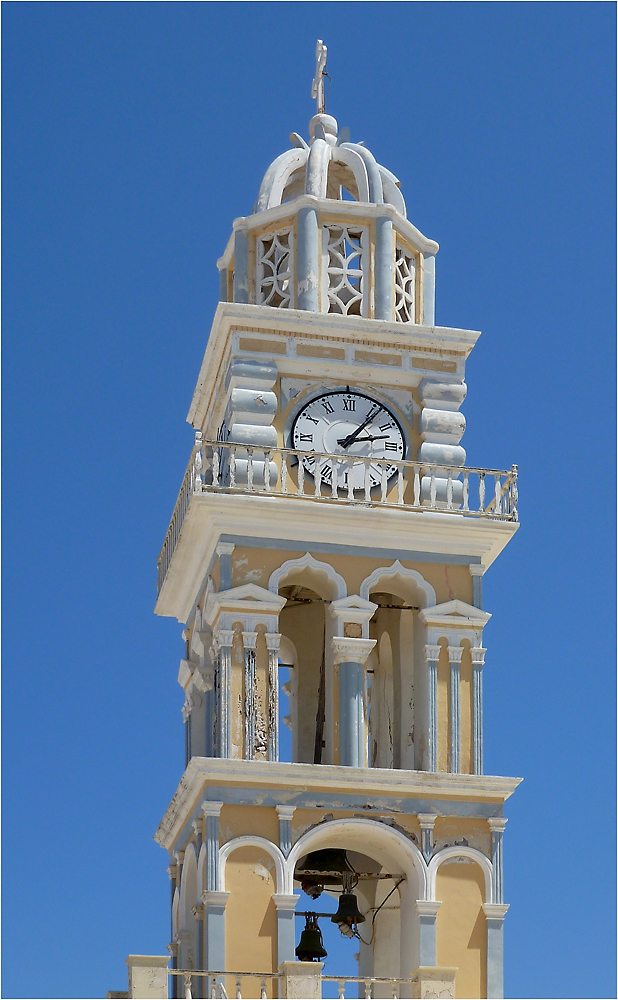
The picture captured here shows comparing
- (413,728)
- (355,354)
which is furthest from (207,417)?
(413,728)

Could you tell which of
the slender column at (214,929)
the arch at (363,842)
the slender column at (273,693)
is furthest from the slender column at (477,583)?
the slender column at (214,929)

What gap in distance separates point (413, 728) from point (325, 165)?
971 centimetres

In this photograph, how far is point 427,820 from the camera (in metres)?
40.2

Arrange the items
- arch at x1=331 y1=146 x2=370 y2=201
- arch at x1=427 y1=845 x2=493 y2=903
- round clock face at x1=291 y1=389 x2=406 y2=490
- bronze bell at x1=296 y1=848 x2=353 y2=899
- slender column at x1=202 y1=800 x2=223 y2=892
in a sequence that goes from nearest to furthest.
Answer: slender column at x1=202 y1=800 x2=223 y2=892 → arch at x1=427 y1=845 x2=493 y2=903 → bronze bell at x1=296 y1=848 x2=353 y2=899 → round clock face at x1=291 y1=389 x2=406 y2=490 → arch at x1=331 y1=146 x2=370 y2=201

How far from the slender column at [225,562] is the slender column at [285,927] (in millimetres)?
4866

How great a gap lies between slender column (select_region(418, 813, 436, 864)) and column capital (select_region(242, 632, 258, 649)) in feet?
11.6

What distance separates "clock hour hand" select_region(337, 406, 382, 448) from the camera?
42.6 metres

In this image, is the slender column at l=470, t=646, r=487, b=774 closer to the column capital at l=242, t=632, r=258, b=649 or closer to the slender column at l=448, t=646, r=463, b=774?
the slender column at l=448, t=646, r=463, b=774

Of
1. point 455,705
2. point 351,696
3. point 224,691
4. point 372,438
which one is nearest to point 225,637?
point 224,691

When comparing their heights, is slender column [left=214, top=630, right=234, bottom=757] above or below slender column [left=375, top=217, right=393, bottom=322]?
below

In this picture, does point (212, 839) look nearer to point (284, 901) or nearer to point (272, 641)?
A: point (284, 901)

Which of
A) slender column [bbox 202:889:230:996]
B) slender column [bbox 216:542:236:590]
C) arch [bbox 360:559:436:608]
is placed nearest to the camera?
slender column [bbox 202:889:230:996]

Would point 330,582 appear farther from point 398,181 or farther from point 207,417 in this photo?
point 398,181

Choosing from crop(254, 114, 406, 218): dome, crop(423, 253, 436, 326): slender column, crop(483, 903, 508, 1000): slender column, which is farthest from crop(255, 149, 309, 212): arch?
crop(483, 903, 508, 1000): slender column
